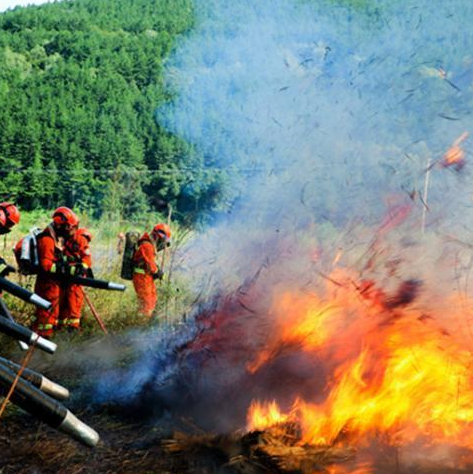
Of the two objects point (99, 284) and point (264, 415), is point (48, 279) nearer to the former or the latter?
point (99, 284)

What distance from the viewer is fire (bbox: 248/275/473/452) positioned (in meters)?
4.72

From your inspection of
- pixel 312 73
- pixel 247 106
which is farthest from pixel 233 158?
pixel 312 73

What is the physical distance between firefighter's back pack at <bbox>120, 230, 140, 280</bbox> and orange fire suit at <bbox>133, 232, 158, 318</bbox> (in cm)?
10

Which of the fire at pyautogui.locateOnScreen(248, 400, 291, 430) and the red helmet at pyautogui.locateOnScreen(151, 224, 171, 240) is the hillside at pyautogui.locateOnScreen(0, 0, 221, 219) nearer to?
the red helmet at pyautogui.locateOnScreen(151, 224, 171, 240)

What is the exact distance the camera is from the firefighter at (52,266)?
27.0 feet

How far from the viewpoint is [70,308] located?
859 centimetres

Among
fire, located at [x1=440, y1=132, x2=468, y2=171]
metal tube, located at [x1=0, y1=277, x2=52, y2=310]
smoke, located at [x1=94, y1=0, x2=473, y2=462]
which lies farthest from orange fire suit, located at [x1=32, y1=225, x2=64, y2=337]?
fire, located at [x1=440, y1=132, x2=468, y2=171]

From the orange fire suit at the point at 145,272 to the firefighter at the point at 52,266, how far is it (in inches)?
63.4

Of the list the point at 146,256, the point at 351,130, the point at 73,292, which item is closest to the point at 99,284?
the point at 73,292

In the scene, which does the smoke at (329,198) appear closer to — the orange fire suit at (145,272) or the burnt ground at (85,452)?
the burnt ground at (85,452)

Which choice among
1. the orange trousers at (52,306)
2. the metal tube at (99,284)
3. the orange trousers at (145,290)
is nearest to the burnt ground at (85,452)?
the metal tube at (99,284)

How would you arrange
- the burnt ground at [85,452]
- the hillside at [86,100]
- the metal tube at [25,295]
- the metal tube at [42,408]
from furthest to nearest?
1. the hillside at [86,100]
2. the burnt ground at [85,452]
3. the metal tube at [25,295]
4. the metal tube at [42,408]

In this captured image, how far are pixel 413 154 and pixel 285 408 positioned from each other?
2.51 meters

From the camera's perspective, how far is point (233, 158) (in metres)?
10.3
